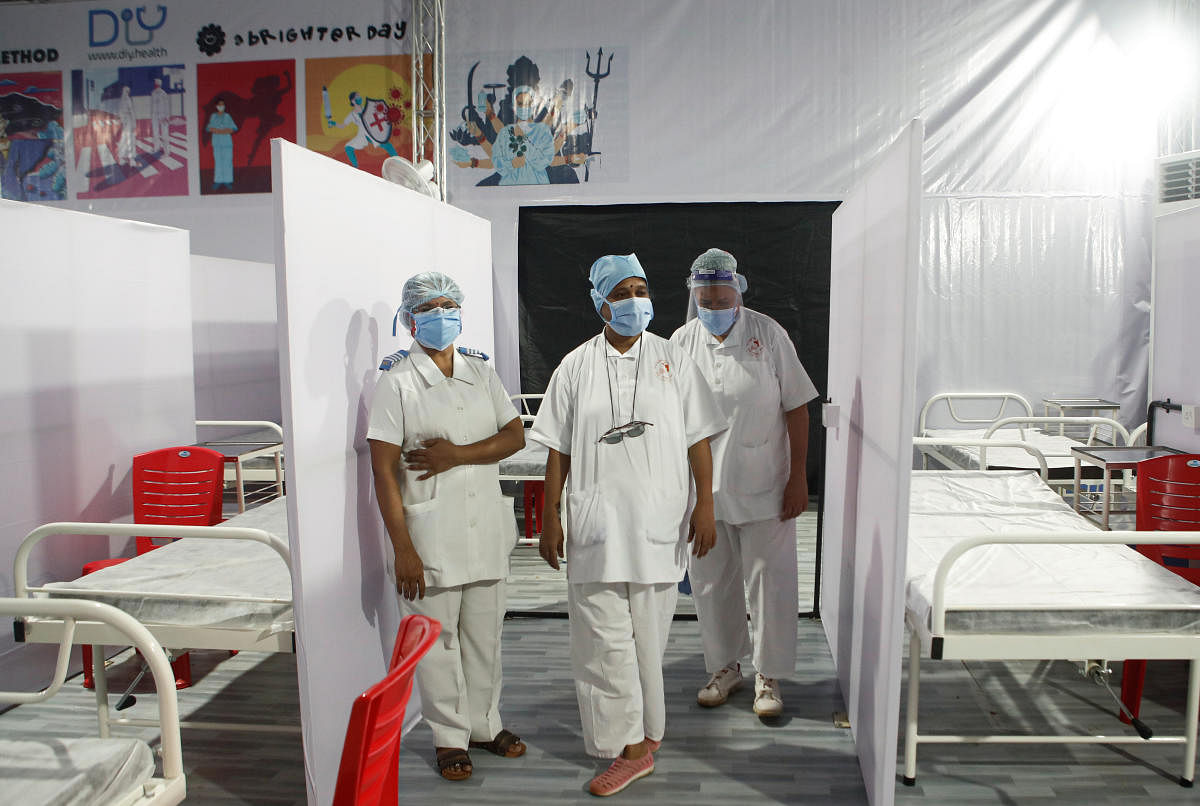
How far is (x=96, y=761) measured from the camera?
1671 millimetres

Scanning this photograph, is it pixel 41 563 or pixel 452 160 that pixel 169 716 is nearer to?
pixel 41 563

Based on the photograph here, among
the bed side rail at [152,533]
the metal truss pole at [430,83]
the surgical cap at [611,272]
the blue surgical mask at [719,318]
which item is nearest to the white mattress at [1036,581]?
the blue surgical mask at [719,318]

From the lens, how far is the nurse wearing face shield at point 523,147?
694 cm

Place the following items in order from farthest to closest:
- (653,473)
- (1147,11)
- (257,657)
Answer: (1147,11), (257,657), (653,473)

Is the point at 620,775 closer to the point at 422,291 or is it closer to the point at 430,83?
the point at 422,291

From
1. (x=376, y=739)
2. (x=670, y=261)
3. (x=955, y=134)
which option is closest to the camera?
(x=376, y=739)

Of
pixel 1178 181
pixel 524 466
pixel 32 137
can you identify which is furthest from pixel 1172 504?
pixel 32 137

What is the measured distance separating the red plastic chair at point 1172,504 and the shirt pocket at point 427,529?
2551 mm

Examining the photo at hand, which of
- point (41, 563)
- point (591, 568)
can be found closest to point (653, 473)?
point (591, 568)

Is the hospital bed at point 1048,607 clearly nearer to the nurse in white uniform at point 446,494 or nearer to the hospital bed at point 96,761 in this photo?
the nurse in white uniform at point 446,494

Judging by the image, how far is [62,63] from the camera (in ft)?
24.8

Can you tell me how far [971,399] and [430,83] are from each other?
5.01 m

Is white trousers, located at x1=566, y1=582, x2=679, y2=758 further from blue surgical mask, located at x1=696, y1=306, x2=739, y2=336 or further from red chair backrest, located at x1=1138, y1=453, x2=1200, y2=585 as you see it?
red chair backrest, located at x1=1138, y1=453, x2=1200, y2=585

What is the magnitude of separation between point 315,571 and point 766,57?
18.6ft
